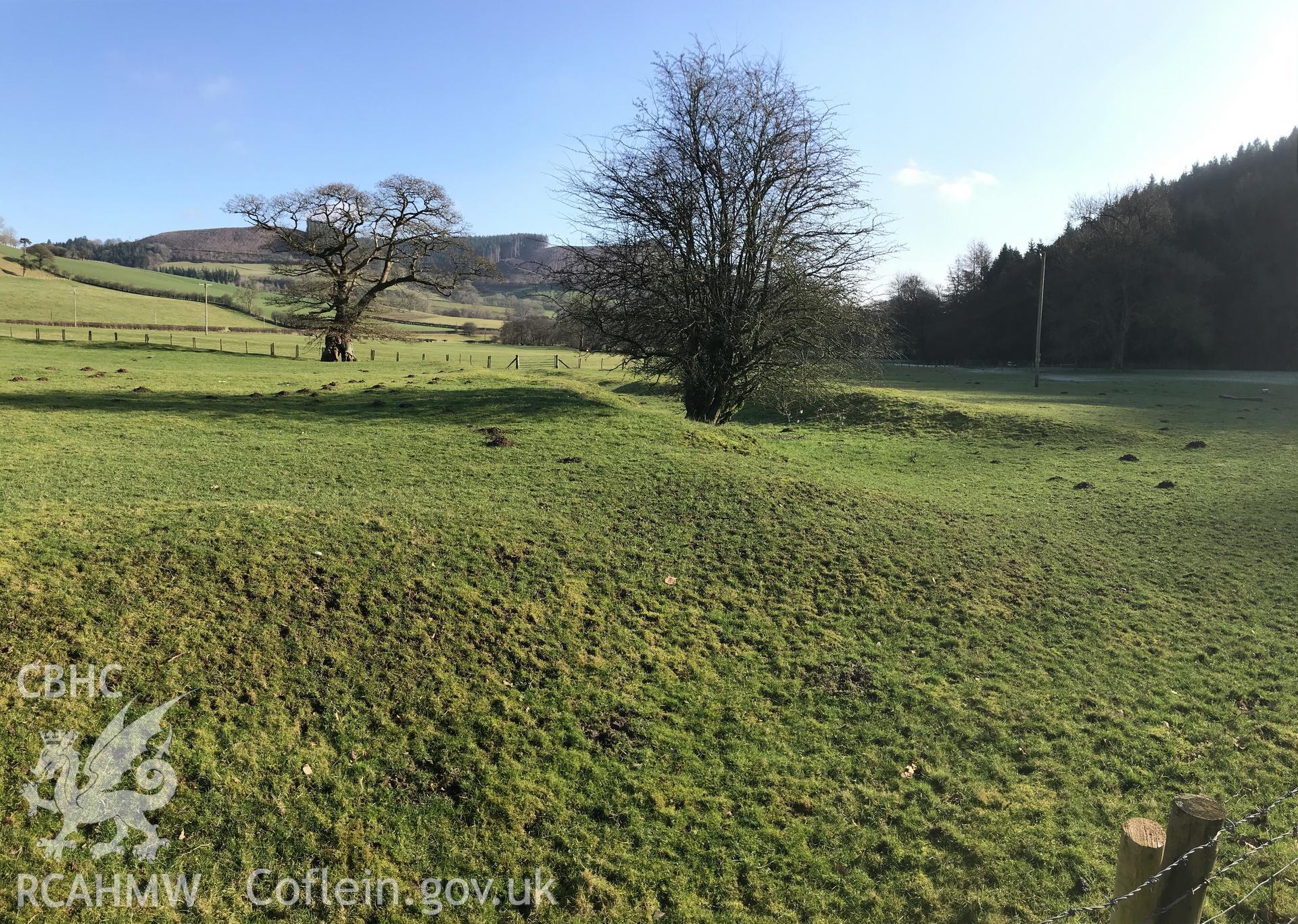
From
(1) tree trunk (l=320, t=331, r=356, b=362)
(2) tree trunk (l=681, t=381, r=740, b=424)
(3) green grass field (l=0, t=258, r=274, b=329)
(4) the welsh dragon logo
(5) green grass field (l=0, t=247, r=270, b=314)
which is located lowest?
(4) the welsh dragon logo

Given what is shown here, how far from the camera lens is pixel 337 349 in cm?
4581

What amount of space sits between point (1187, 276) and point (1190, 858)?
81.0m

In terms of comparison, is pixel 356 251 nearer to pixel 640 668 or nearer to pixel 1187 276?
pixel 640 668

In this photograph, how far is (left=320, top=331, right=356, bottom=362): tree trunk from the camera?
4355cm

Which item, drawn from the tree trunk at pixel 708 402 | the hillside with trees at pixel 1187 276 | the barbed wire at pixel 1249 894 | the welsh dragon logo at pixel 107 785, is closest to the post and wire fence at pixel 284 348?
the tree trunk at pixel 708 402

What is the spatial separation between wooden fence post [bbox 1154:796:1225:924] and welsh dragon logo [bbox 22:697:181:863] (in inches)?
222

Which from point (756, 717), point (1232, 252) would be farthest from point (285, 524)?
point (1232, 252)

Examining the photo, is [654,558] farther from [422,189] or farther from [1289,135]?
[1289,135]

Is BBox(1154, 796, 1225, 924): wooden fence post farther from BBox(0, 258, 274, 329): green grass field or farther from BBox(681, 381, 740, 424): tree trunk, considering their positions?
BBox(0, 258, 274, 329): green grass field

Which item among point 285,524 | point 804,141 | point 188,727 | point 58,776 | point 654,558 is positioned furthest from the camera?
point 804,141

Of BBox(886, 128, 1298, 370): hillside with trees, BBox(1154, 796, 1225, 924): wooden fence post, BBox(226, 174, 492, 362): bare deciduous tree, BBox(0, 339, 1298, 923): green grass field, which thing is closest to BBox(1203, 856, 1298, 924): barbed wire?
BBox(0, 339, 1298, 923): green grass field

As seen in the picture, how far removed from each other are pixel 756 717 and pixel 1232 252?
88.2 meters

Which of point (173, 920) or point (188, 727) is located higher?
point (188, 727)

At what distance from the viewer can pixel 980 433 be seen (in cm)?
2388
